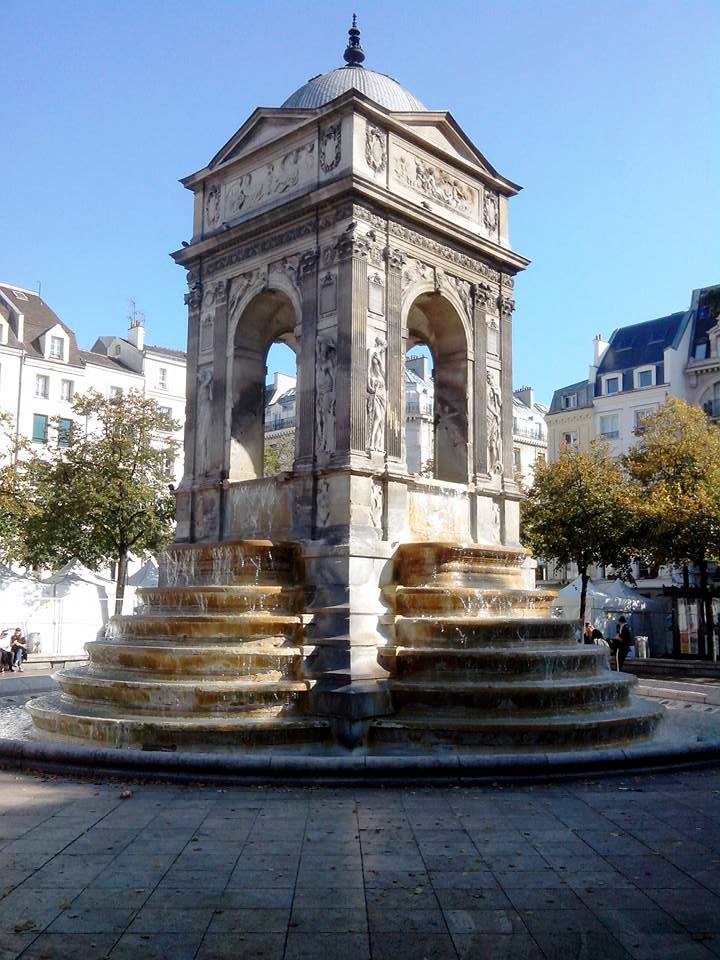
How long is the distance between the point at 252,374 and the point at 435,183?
5.09 metres

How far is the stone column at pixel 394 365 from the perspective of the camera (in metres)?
15.7

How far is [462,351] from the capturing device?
1791 centimetres

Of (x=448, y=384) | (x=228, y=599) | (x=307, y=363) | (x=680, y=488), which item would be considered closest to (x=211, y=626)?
(x=228, y=599)

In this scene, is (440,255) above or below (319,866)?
above

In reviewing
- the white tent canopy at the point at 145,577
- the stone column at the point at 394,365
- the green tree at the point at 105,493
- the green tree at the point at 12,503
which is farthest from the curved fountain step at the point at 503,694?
the white tent canopy at the point at 145,577

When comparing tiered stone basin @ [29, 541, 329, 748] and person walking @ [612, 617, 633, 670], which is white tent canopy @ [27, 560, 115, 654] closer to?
person walking @ [612, 617, 633, 670]

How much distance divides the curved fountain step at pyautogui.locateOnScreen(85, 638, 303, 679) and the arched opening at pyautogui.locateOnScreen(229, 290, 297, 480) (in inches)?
202

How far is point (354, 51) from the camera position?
63.3 ft

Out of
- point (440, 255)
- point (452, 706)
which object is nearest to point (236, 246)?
point (440, 255)

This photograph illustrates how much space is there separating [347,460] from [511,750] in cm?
529

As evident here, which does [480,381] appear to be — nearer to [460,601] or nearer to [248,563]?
[460,601]

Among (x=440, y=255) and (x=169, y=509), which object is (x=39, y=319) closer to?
(x=169, y=509)

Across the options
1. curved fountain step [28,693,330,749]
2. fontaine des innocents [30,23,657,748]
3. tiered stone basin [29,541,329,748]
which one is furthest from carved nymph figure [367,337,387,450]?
curved fountain step [28,693,330,749]

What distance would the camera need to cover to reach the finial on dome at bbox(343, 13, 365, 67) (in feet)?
63.1
